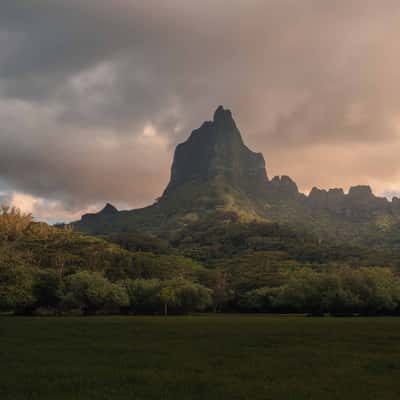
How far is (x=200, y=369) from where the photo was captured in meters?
28.1

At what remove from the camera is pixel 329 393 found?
21766mm

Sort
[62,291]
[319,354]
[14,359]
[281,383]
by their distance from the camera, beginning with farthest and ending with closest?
[62,291] → [319,354] → [14,359] → [281,383]

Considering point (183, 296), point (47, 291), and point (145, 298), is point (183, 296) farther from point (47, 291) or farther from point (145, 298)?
point (47, 291)

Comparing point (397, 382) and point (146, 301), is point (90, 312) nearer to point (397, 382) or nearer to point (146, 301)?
point (146, 301)

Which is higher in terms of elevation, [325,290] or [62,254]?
[62,254]

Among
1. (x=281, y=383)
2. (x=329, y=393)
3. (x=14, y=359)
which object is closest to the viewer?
(x=329, y=393)

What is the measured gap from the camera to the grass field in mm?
21766

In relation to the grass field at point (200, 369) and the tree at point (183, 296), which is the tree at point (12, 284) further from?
the grass field at point (200, 369)

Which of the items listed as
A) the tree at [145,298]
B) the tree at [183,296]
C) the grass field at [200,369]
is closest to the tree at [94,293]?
the tree at [145,298]

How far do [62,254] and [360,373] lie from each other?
551ft

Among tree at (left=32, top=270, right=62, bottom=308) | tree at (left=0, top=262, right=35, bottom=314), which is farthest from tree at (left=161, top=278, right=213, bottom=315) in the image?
tree at (left=0, top=262, right=35, bottom=314)

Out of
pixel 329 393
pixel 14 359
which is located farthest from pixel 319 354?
pixel 14 359

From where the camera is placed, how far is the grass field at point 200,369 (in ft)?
71.4

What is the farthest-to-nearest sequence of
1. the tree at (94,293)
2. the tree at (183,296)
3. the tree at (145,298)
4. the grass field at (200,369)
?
the tree at (145,298)
the tree at (183,296)
the tree at (94,293)
the grass field at (200,369)
